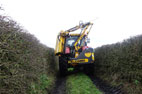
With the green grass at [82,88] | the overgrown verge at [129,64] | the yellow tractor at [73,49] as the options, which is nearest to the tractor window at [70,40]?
the yellow tractor at [73,49]

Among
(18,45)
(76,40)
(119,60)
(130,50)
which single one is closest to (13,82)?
(18,45)

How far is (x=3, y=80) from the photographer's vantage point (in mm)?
2098

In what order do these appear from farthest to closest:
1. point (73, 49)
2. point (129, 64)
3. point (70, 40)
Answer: point (70, 40) → point (73, 49) → point (129, 64)

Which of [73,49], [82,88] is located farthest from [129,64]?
[73,49]

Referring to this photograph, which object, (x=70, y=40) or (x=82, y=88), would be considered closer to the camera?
(x=82, y=88)

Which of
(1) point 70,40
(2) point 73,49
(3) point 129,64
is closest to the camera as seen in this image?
(3) point 129,64

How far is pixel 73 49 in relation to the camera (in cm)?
754

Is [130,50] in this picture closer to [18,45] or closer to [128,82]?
[128,82]

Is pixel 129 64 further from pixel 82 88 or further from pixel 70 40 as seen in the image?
pixel 70 40

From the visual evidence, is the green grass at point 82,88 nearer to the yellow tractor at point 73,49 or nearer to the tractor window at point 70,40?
the yellow tractor at point 73,49

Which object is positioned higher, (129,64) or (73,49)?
(73,49)

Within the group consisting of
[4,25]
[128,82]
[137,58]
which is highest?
[4,25]

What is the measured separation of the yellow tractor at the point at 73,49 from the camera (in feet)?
22.1

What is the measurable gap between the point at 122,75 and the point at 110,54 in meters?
1.72
